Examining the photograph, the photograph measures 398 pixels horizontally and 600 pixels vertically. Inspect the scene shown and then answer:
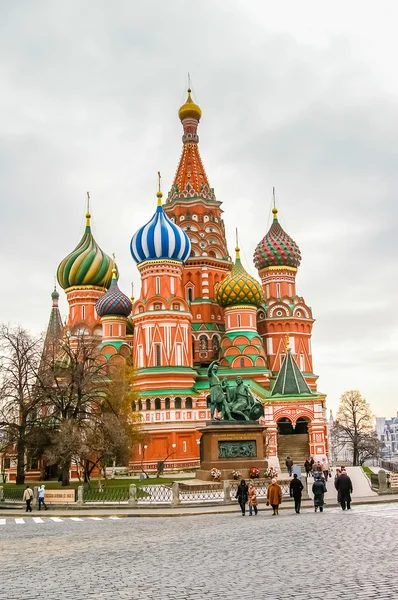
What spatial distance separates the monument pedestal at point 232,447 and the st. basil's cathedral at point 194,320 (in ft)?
41.4

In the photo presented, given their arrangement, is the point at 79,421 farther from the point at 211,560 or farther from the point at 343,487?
the point at 211,560

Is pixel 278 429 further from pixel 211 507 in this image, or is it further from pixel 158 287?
pixel 211 507

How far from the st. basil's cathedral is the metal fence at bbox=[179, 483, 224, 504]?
16310 millimetres

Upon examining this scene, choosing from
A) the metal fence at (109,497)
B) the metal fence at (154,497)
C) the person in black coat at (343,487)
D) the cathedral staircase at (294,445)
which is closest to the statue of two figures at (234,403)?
the metal fence at (154,497)

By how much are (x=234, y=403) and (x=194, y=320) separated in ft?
103

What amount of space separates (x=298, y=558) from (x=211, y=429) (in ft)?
69.3

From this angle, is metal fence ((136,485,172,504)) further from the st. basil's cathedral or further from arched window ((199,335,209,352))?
arched window ((199,335,209,352))

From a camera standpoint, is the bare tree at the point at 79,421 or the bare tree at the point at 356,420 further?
the bare tree at the point at 356,420

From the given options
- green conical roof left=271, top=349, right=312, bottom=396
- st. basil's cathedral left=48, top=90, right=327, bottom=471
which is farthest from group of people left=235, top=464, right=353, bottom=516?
green conical roof left=271, top=349, right=312, bottom=396

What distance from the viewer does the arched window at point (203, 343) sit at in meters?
64.6

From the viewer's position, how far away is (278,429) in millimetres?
54844

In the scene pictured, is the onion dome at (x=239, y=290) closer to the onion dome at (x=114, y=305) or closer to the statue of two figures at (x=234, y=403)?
the onion dome at (x=114, y=305)

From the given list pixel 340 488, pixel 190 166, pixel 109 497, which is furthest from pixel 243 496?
pixel 190 166

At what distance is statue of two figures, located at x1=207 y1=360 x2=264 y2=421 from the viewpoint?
112 feet
